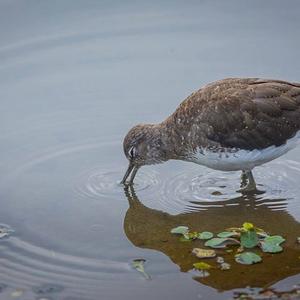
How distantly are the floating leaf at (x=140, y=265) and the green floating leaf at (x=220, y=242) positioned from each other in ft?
2.56

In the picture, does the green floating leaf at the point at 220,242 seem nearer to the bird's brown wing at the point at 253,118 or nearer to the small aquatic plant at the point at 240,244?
the small aquatic plant at the point at 240,244

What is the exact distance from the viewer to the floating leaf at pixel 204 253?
920cm

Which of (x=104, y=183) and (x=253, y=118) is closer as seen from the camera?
(x=253, y=118)

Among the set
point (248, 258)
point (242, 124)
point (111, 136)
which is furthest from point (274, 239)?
point (111, 136)

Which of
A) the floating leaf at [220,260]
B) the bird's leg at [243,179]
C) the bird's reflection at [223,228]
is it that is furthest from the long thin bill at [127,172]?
the floating leaf at [220,260]

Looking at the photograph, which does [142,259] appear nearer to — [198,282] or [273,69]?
[198,282]

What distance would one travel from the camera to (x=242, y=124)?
34.7 feet

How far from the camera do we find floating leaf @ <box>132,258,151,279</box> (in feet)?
29.5

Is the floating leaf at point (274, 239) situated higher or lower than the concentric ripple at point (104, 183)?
lower

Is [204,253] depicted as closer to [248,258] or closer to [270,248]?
[248,258]

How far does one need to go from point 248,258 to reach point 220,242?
491mm

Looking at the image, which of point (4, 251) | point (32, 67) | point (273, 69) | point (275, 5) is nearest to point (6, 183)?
point (4, 251)

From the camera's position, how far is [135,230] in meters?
10.3

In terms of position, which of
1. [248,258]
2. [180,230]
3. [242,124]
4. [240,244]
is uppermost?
[242,124]
